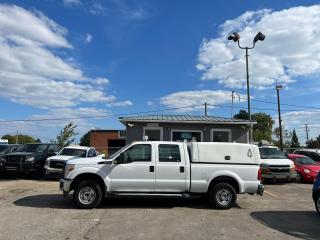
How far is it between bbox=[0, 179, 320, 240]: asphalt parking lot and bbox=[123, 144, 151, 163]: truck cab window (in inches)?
55.0

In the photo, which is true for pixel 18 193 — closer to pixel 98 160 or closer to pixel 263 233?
pixel 98 160

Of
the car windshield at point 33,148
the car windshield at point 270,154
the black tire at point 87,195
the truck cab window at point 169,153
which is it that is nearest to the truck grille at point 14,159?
the car windshield at point 33,148

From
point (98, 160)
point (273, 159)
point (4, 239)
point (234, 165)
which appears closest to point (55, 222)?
point (4, 239)

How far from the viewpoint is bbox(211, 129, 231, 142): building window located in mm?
22891

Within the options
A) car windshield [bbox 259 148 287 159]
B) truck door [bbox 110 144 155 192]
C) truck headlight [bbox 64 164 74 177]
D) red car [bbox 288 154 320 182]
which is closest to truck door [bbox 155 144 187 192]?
truck door [bbox 110 144 155 192]

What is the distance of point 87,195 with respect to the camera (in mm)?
11836

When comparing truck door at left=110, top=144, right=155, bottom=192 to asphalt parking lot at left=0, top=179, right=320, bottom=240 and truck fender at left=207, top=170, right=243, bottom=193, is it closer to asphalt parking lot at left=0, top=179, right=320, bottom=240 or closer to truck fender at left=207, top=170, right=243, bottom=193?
asphalt parking lot at left=0, top=179, right=320, bottom=240

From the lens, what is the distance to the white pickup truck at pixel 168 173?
11930mm

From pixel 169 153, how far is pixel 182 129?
411 inches

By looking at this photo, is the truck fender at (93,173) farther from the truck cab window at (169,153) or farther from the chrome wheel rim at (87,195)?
the truck cab window at (169,153)

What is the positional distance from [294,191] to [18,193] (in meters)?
11.1

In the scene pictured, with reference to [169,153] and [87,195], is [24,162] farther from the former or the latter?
[169,153]

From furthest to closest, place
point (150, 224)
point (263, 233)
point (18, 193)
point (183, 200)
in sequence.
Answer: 1. point (18, 193)
2. point (183, 200)
3. point (150, 224)
4. point (263, 233)

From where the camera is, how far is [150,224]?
32.3 ft
